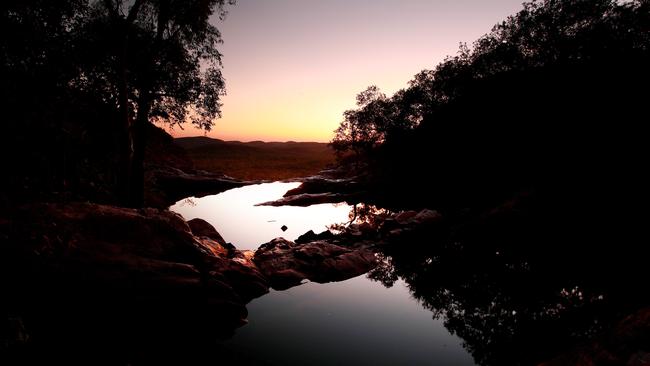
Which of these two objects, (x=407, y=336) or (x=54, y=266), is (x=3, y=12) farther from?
(x=407, y=336)

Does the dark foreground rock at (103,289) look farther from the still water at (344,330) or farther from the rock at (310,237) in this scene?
the rock at (310,237)

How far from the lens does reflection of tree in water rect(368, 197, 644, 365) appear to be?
9.85 m

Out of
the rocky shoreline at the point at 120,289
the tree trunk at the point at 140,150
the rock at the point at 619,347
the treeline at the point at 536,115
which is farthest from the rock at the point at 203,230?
the treeline at the point at 536,115

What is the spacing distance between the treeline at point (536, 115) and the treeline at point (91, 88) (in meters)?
27.1

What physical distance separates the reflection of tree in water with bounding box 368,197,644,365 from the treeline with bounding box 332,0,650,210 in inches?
380

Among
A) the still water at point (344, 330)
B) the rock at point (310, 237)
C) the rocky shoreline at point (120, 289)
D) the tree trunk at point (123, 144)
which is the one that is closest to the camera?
the rocky shoreline at point (120, 289)

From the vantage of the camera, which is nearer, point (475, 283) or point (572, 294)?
point (572, 294)

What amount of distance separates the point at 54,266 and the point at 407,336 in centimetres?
1025

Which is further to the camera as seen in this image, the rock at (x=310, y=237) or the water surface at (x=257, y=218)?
the water surface at (x=257, y=218)

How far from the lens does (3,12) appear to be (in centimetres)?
1053

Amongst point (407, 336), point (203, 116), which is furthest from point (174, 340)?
point (203, 116)

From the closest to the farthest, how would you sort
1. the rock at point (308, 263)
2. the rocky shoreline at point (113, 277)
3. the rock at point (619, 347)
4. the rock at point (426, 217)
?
the rock at point (619, 347) < the rocky shoreline at point (113, 277) < the rock at point (308, 263) < the rock at point (426, 217)

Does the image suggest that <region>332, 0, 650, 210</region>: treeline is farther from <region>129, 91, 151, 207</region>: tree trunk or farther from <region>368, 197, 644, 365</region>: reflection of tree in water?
<region>129, 91, 151, 207</region>: tree trunk

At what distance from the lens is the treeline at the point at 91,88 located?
32.6ft
